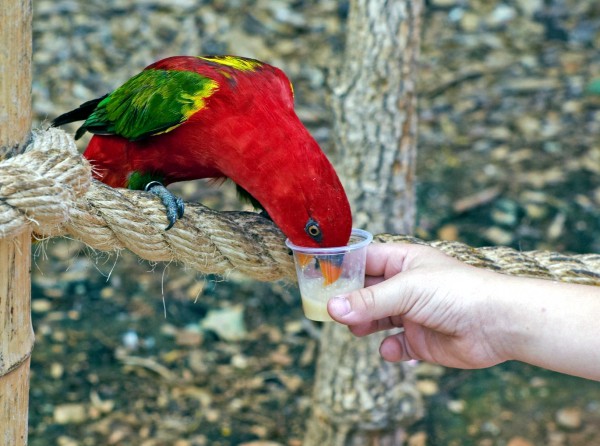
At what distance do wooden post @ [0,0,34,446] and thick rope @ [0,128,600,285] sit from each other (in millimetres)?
51

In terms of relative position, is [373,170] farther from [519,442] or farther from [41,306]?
[41,306]

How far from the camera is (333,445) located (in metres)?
2.92

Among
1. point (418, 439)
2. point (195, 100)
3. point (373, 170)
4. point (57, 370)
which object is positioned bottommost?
point (418, 439)

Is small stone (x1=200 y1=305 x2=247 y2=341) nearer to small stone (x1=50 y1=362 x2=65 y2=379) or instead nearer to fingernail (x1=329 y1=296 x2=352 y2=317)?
small stone (x1=50 y1=362 x2=65 y2=379)

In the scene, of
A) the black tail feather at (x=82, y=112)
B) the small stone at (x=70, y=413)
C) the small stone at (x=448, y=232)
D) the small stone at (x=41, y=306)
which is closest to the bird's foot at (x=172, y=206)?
the black tail feather at (x=82, y=112)

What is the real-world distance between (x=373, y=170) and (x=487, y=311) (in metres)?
1.29


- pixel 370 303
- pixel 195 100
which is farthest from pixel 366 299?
pixel 195 100

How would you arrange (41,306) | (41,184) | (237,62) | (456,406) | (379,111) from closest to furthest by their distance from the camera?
1. (41,184)
2. (237,62)
3. (379,111)
4. (456,406)
5. (41,306)

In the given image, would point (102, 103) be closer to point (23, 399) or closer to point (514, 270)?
point (23, 399)

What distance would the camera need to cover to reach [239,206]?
4.42 m

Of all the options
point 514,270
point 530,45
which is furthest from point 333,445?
point 530,45

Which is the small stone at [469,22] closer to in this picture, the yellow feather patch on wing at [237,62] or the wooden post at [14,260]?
the yellow feather patch on wing at [237,62]

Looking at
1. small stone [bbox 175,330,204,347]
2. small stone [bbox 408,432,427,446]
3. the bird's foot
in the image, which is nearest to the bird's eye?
the bird's foot

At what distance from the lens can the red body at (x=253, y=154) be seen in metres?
1.72
